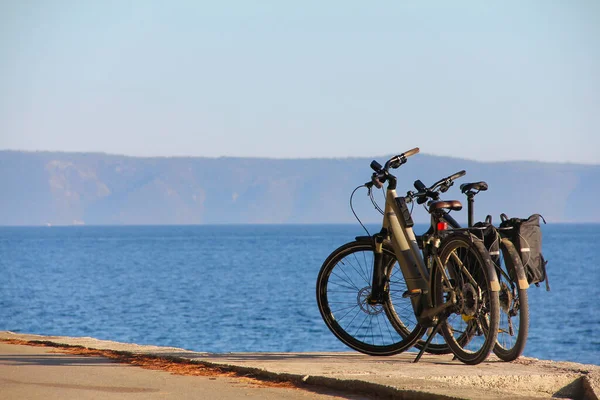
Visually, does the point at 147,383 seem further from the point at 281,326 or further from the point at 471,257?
the point at 281,326

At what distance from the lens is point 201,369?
7.57 metres

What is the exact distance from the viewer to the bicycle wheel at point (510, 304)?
7.30 m

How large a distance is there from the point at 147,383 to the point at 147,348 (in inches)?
76.6

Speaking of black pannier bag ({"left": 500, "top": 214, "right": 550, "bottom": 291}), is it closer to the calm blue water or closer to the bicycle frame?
the bicycle frame

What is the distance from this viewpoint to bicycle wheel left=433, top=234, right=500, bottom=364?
24.0 feet

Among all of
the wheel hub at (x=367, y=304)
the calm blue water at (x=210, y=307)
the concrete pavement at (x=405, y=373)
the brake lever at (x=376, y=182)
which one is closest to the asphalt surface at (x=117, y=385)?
the concrete pavement at (x=405, y=373)

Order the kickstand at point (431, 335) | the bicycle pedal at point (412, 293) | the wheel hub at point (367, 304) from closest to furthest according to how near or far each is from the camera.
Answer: the kickstand at point (431, 335) → the bicycle pedal at point (412, 293) → the wheel hub at point (367, 304)

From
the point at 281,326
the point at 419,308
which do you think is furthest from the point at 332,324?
the point at 281,326

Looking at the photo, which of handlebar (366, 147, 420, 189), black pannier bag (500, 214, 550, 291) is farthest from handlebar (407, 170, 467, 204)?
black pannier bag (500, 214, 550, 291)

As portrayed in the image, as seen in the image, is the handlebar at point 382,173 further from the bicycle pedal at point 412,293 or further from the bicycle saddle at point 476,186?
the bicycle pedal at point 412,293

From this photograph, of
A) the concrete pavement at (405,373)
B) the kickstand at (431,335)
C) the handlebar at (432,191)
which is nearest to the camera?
the concrete pavement at (405,373)

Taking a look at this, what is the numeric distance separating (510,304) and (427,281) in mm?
708

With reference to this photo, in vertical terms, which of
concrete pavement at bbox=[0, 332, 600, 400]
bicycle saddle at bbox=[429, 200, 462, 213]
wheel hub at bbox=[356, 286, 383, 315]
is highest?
bicycle saddle at bbox=[429, 200, 462, 213]

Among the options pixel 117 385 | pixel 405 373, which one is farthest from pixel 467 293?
pixel 117 385
